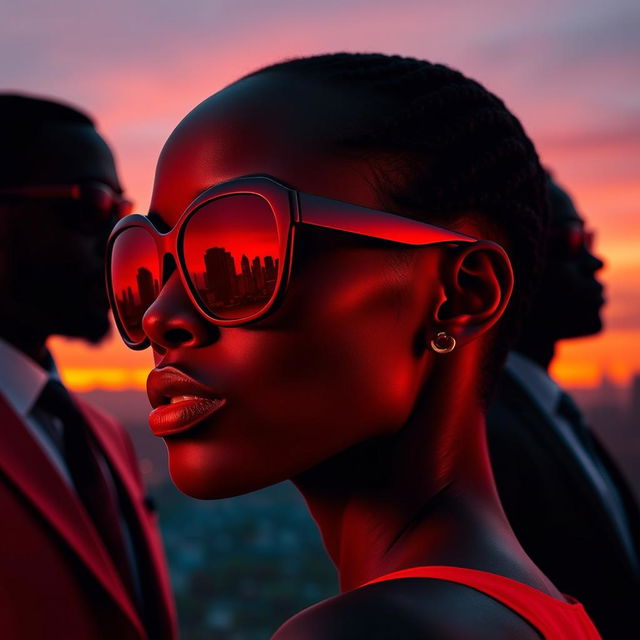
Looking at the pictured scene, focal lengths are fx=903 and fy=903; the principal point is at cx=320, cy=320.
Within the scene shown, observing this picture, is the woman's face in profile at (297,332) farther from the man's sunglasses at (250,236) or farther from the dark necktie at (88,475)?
the dark necktie at (88,475)

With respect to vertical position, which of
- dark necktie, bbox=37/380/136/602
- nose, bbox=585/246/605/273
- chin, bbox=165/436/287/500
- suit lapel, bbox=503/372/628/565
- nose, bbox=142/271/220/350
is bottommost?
dark necktie, bbox=37/380/136/602

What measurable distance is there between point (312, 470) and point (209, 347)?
322mm

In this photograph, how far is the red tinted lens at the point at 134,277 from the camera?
1745 mm

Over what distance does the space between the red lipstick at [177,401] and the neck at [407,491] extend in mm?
257

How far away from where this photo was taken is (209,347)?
164 centimetres

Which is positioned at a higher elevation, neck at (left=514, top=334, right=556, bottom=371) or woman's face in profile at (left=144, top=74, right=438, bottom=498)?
woman's face in profile at (left=144, top=74, right=438, bottom=498)

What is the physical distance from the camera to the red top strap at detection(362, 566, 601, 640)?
1.40 metres

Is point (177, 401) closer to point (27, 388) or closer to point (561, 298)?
point (27, 388)

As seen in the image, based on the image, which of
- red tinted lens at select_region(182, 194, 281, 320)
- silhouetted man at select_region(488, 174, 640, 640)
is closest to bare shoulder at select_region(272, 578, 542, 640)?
red tinted lens at select_region(182, 194, 281, 320)

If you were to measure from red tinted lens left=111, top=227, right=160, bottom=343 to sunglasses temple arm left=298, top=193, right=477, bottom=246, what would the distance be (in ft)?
1.09

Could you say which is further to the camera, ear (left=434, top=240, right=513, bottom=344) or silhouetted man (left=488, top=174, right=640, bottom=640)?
silhouetted man (left=488, top=174, right=640, bottom=640)

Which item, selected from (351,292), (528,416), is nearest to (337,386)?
(351,292)

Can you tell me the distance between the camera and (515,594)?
56.0 inches

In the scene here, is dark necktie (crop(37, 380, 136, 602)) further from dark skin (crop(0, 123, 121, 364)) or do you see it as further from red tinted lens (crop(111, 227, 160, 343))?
red tinted lens (crop(111, 227, 160, 343))
